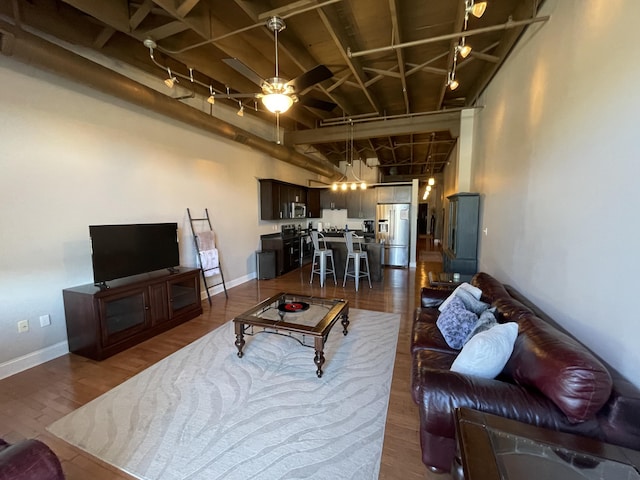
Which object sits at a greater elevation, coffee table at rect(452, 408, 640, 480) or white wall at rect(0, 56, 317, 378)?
white wall at rect(0, 56, 317, 378)

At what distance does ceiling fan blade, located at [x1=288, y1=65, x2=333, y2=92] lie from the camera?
2.39m

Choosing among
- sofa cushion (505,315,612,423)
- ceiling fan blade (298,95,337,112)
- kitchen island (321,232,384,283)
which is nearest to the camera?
sofa cushion (505,315,612,423)

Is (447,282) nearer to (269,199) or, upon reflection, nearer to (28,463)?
(28,463)

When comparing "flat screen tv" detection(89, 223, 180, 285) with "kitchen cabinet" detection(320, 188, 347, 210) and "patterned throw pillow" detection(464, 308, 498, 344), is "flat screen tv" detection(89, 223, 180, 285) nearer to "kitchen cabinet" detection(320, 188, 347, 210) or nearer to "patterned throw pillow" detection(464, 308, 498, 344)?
"patterned throw pillow" detection(464, 308, 498, 344)

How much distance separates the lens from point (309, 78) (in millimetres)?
2488

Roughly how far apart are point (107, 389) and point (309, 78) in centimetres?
326

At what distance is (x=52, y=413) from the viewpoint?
2158mm

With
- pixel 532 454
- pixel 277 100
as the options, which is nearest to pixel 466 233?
pixel 277 100

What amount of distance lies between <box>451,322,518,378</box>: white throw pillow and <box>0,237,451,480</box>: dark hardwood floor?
64cm

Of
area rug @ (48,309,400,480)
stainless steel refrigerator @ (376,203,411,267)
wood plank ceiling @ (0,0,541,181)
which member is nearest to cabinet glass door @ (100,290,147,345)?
area rug @ (48,309,400,480)

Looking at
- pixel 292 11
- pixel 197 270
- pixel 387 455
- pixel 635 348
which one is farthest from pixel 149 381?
pixel 292 11

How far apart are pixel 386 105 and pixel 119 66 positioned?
4584mm

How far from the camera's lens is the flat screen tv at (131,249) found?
303 centimetres

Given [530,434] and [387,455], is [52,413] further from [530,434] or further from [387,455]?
[530,434]
